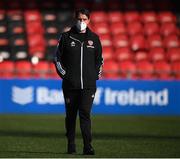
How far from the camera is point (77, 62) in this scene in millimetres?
10516

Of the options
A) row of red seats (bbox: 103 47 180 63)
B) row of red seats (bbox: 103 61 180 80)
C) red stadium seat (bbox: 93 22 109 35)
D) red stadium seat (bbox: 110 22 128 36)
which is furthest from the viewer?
red stadium seat (bbox: 110 22 128 36)

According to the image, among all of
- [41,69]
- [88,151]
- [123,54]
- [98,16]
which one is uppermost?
[98,16]

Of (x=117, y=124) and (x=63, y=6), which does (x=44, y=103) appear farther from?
(x=63, y=6)

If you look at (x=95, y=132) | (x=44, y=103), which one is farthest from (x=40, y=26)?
(x=95, y=132)

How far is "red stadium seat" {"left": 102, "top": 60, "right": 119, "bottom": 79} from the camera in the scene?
859 inches

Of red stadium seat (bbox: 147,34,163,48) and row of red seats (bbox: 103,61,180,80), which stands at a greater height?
red stadium seat (bbox: 147,34,163,48)

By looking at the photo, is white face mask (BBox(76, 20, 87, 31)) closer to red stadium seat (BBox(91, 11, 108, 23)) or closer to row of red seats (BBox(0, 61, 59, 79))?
row of red seats (BBox(0, 61, 59, 79))

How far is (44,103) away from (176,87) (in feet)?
11.8

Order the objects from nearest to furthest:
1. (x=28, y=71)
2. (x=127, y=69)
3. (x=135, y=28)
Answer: (x=28, y=71) < (x=127, y=69) < (x=135, y=28)

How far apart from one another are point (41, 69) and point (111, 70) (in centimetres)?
203

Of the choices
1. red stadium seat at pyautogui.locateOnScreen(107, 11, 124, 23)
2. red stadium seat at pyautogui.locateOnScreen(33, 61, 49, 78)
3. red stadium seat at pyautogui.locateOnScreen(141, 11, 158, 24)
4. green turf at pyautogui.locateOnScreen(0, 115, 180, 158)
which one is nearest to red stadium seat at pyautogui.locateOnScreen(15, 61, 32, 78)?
red stadium seat at pyautogui.locateOnScreen(33, 61, 49, 78)

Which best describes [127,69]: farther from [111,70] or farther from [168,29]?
[168,29]

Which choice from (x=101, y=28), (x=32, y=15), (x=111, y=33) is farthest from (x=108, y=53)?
(x=32, y=15)

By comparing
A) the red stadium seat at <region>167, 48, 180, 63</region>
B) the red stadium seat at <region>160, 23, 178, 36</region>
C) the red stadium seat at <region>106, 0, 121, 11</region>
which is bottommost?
the red stadium seat at <region>167, 48, 180, 63</region>
